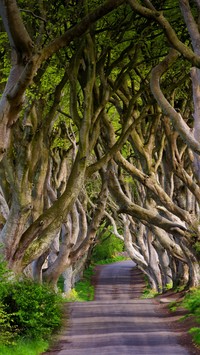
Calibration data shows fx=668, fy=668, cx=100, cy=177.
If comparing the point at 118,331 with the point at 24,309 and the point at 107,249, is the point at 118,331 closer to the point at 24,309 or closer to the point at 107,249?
the point at 24,309

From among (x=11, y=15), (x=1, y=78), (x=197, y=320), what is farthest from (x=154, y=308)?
(x=11, y=15)

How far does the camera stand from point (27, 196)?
1706 centimetres

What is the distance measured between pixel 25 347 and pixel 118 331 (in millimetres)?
4653

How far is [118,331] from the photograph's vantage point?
18.8 meters

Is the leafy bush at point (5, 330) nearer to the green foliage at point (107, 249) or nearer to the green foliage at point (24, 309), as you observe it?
the green foliage at point (24, 309)

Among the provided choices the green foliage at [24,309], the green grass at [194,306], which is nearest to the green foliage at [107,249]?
the green grass at [194,306]

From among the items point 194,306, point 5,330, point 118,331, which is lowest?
point 118,331

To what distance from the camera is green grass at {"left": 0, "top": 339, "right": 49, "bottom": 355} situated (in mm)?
13594

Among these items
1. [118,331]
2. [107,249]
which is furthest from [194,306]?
[107,249]

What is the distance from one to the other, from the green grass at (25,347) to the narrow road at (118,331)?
0.32 metres

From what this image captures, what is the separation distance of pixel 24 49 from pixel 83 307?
50.5 ft

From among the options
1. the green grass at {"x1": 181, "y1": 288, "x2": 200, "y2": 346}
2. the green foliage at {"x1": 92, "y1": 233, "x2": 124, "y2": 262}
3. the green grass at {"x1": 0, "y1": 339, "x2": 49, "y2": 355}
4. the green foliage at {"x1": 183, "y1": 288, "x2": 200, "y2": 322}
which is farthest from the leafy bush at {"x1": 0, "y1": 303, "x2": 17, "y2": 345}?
the green foliage at {"x1": 92, "y1": 233, "x2": 124, "y2": 262}

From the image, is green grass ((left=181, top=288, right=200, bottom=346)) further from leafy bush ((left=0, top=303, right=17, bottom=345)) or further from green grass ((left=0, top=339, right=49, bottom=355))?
leafy bush ((left=0, top=303, right=17, bottom=345))

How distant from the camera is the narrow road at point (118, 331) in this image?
50.5 ft
